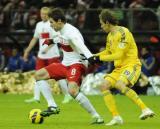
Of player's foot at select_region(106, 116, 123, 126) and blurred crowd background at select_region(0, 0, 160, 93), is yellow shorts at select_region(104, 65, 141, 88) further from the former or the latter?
blurred crowd background at select_region(0, 0, 160, 93)

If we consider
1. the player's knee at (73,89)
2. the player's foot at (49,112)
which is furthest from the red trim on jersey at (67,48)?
the player's foot at (49,112)

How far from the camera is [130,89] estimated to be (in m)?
13.0

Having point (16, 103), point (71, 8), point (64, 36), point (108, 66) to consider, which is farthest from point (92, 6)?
point (64, 36)

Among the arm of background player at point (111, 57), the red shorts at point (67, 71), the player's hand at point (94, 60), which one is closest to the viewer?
→ the player's hand at point (94, 60)

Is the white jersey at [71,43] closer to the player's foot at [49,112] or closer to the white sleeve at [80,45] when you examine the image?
the white sleeve at [80,45]

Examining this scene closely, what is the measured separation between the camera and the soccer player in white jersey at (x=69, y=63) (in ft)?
43.2

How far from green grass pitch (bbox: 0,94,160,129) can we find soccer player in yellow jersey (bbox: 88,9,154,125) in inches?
14.9

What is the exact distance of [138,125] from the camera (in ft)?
42.6

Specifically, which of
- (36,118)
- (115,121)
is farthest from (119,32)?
(36,118)

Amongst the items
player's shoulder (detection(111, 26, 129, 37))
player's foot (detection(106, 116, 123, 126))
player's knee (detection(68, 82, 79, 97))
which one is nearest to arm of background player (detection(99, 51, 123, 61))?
player's shoulder (detection(111, 26, 129, 37))

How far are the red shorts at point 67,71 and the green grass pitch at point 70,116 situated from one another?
0.86 meters

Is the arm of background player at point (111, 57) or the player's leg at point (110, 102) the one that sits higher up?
the arm of background player at point (111, 57)

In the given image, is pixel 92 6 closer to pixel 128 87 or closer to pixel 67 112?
pixel 67 112

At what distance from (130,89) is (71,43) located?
1.49 metres
